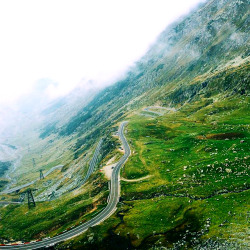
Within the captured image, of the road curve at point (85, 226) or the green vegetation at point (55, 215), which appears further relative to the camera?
the green vegetation at point (55, 215)

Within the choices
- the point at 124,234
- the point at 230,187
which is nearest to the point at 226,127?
the point at 230,187

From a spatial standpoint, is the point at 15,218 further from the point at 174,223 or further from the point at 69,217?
the point at 174,223

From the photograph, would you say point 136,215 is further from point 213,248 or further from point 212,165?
point 212,165

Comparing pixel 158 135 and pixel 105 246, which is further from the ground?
pixel 105 246

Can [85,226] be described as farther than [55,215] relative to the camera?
No

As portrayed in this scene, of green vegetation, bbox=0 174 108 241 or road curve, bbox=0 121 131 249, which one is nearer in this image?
road curve, bbox=0 121 131 249

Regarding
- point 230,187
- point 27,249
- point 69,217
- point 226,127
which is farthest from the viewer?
point 226,127

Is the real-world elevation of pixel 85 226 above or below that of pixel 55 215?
above

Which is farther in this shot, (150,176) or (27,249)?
(150,176)

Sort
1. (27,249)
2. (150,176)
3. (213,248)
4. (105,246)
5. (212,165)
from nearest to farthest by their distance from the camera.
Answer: (213,248), (105,246), (27,249), (212,165), (150,176)

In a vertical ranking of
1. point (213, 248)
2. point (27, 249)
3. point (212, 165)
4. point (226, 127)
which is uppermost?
point (27, 249)
